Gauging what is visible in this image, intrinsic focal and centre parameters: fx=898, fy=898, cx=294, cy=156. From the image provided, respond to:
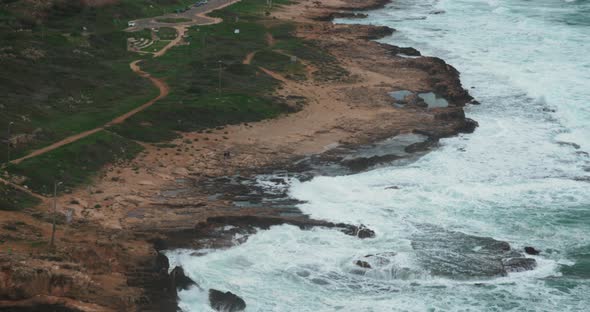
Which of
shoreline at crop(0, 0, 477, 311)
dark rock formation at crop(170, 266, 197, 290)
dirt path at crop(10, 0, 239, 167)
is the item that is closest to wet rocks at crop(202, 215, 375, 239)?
shoreline at crop(0, 0, 477, 311)

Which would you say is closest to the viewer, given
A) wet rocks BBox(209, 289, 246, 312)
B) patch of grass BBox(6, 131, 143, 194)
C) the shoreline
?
wet rocks BBox(209, 289, 246, 312)

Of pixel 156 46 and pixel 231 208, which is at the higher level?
pixel 156 46

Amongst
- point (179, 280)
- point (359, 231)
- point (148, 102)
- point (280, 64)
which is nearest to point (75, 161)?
point (148, 102)

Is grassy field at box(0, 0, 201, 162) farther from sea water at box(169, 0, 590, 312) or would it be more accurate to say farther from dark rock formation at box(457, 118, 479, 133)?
dark rock formation at box(457, 118, 479, 133)

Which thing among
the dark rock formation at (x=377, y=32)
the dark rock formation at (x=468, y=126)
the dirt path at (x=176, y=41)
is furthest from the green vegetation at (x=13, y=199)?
the dark rock formation at (x=377, y=32)

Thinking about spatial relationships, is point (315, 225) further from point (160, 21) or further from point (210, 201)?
point (160, 21)

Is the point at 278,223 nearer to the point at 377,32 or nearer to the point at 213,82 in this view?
the point at 213,82

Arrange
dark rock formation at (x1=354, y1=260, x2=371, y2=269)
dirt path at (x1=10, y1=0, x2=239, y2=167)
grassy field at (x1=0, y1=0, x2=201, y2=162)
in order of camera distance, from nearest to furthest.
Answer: dark rock formation at (x1=354, y1=260, x2=371, y2=269)
dirt path at (x1=10, y1=0, x2=239, y2=167)
grassy field at (x1=0, y1=0, x2=201, y2=162)
